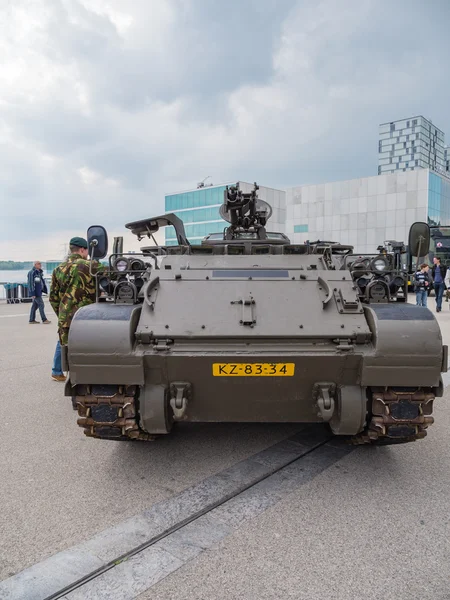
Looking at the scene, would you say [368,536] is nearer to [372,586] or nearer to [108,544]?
[372,586]

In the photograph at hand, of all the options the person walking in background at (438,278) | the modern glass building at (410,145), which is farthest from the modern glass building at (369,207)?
the modern glass building at (410,145)

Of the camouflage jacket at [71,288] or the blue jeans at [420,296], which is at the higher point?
the camouflage jacket at [71,288]

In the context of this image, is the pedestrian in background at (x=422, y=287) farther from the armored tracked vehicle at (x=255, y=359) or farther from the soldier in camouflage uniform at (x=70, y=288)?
the armored tracked vehicle at (x=255, y=359)

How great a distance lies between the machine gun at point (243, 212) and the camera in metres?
6.38

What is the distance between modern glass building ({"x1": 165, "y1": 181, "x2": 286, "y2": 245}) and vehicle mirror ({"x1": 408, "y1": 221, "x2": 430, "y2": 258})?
3937 cm

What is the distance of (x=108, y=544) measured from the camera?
3002mm

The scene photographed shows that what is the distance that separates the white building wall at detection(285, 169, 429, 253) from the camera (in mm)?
39219

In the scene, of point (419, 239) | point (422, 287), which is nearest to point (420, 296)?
point (422, 287)

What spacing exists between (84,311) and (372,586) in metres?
2.64

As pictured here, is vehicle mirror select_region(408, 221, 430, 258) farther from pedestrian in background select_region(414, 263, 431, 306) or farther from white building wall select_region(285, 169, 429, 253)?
white building wall select_region(285, 169, 429, 253)

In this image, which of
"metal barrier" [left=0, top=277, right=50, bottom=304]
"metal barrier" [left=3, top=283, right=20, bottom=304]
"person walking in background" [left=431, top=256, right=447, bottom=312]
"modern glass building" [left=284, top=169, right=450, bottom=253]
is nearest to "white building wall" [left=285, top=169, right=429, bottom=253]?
"modern glass building" [left=284, top=169, right=450, bottom=253]

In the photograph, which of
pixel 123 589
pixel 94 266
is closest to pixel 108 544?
pixel 123 589

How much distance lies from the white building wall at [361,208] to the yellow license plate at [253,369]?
36986mm

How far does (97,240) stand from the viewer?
4.70 metres
